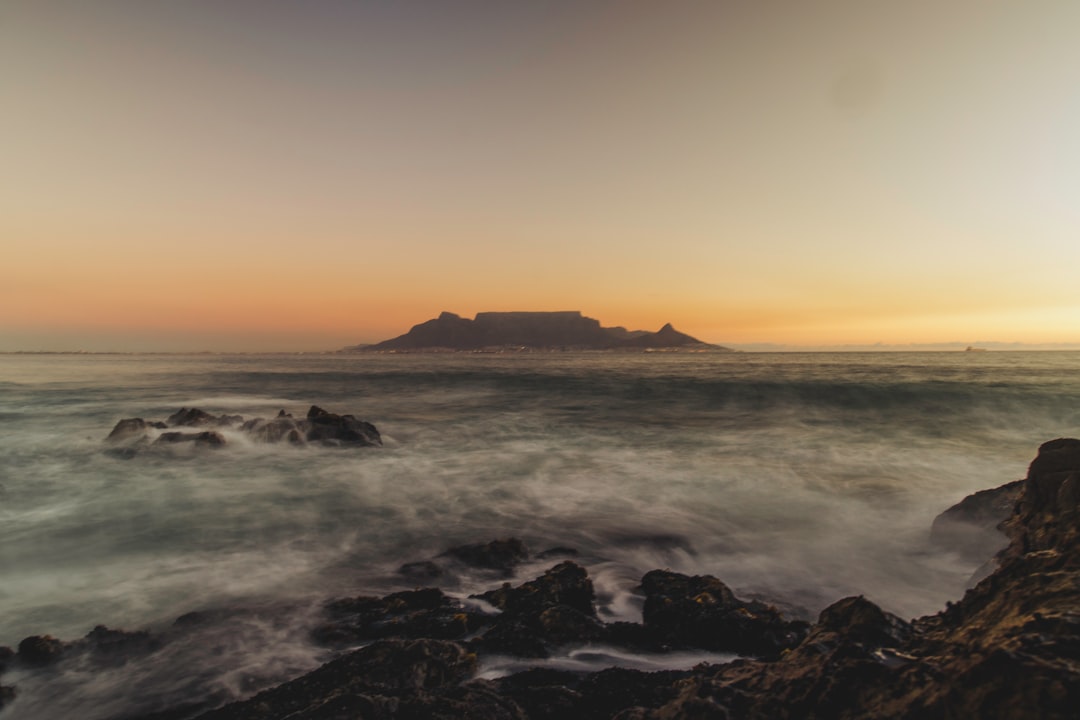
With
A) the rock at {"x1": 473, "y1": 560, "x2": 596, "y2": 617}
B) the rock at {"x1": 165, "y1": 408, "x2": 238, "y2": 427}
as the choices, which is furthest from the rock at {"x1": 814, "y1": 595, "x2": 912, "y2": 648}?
the rock at {"x1": 165, "y1": 408, "x2": 238, "y2": 427}

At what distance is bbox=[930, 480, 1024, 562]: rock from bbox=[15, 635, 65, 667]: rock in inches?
464

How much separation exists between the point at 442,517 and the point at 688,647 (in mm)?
6788

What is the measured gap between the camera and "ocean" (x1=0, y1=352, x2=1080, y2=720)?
6621 mm

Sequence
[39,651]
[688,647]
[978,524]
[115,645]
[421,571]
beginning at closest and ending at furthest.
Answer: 1. [688,647]
2. [39,651]
3. [115,645]
4. [421,571]
5. [978,524]

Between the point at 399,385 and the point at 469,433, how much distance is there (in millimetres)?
27659

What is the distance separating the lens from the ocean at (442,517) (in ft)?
21.7

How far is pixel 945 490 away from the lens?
41.7 ft

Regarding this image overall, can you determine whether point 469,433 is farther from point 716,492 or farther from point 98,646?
point 98,646

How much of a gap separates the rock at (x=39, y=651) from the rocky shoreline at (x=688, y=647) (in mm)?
12

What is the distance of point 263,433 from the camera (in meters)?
18.6

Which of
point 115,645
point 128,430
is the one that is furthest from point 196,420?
point 115,645

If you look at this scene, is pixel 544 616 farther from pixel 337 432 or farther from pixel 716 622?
pixel 337 432

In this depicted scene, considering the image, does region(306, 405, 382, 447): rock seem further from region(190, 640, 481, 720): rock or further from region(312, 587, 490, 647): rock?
region(190, 640, 481, 720): rock

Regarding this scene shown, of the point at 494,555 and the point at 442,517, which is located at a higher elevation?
the point at 494,555
